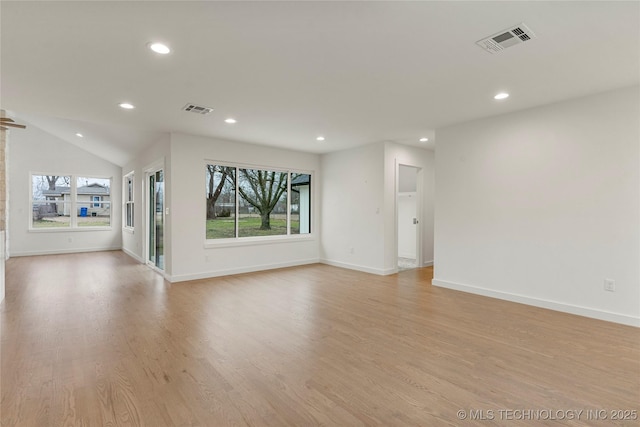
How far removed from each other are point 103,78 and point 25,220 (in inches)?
314

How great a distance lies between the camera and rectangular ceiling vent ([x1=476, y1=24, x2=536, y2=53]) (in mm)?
2201

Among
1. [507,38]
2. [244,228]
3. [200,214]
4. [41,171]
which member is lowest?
[244,228]

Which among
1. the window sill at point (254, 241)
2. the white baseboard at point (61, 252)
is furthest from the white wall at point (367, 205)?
the white baseboard at point (61, 252)

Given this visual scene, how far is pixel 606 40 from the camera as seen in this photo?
234 cm

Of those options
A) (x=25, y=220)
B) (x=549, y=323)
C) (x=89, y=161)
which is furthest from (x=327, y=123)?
(x=25, y=220)

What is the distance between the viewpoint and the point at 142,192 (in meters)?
7.14

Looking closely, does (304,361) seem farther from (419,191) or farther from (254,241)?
(419,191)

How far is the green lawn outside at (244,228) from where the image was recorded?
5.83 metres

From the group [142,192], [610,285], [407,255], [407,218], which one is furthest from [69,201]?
[610,285]

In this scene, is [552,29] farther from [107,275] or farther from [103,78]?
[107,275]

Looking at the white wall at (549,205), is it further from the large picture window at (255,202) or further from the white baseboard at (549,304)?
the large picture window at (255,202)

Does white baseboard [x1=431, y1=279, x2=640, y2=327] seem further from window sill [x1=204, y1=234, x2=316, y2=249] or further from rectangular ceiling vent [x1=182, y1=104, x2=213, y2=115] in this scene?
rectangular ceiling vent [x1=182, y1=104, x2=213, y2=115]

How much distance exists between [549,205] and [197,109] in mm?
4528

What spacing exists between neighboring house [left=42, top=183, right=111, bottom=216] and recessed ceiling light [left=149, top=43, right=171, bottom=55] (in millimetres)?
8770
